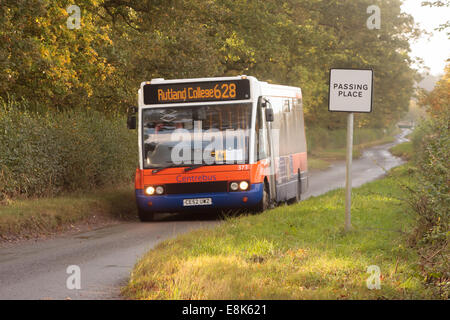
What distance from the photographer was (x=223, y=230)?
12336 mm

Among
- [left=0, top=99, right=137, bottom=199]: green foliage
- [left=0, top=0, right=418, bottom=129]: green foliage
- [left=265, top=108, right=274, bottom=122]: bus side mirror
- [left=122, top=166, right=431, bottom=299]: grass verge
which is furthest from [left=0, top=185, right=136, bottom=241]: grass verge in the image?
[left=265, top=108, right=274, bottom=122]: bus side mirror

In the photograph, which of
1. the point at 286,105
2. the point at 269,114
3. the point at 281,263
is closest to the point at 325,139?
the point at 286,105

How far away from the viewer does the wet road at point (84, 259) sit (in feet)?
28.0

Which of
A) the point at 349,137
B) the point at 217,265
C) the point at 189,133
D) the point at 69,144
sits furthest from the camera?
the point at 69,144

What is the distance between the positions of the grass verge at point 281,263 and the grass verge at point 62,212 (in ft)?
13.4

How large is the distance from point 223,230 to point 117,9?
16746 mm

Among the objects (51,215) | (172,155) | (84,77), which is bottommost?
(51,215)

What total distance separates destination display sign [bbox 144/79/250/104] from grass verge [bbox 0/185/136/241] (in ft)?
9.50

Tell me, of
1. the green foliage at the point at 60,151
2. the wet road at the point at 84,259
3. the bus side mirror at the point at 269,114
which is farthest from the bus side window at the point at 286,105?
the green foliage at the point at 60,151

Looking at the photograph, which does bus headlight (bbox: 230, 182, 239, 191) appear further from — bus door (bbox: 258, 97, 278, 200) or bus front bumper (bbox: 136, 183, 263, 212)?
bus door (bbox: 258, 97, 278, 200)

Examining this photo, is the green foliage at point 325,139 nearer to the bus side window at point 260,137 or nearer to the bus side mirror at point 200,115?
the bus side window at point 260,137

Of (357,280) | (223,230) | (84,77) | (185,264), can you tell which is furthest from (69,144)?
(357,280)

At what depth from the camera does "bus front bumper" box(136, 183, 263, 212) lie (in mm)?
16578
